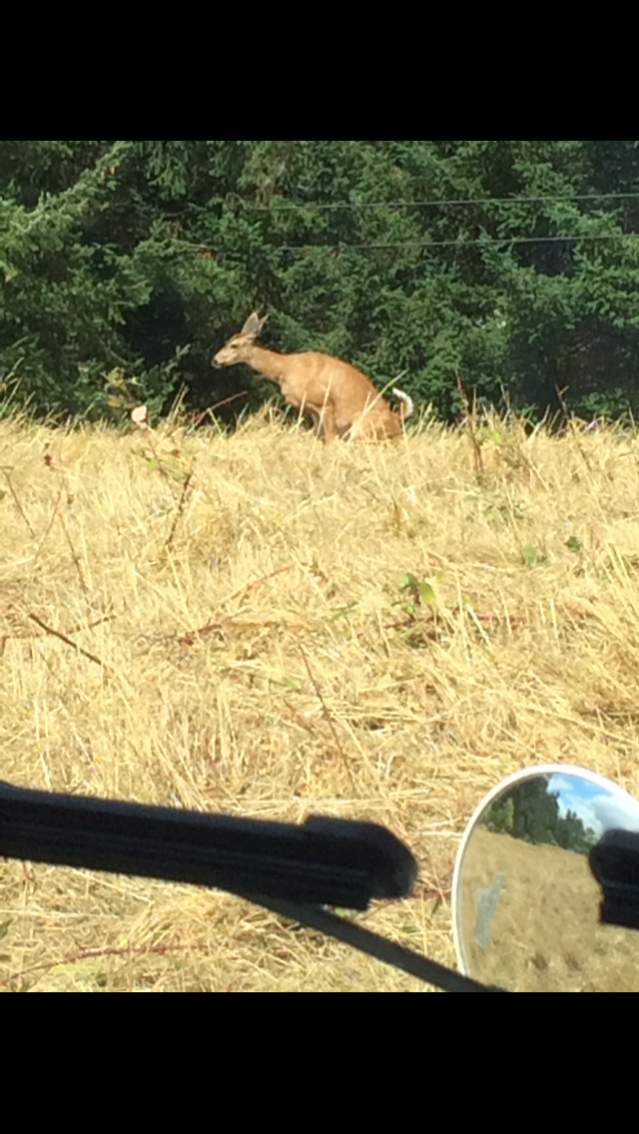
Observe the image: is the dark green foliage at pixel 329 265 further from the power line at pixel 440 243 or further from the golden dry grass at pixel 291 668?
the golden dry grass at pixel 291 668

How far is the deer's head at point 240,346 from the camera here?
1377 centimetres

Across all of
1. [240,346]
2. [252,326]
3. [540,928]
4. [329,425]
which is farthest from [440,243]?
[540,928]

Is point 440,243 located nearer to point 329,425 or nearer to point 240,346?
point 240,346

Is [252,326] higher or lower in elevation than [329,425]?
lower

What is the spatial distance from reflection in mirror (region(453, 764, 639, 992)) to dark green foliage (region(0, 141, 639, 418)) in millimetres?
10416

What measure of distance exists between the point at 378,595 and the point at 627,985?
9.98 feet

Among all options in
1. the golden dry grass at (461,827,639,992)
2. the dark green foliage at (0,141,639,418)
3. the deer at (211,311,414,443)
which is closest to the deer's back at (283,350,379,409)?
the deer at (211,311,414,443)

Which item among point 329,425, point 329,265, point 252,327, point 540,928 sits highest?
point 540,928

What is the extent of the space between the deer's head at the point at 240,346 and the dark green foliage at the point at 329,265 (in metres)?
0.38

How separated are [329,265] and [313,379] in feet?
7.00

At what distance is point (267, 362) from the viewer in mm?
13477

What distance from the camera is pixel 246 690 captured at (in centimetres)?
415

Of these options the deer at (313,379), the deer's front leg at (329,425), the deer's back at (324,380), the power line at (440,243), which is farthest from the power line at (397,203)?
the deer's front leg at (329,425)
